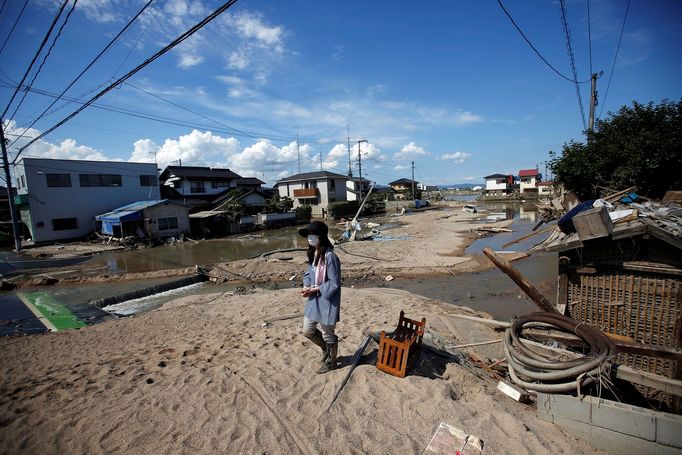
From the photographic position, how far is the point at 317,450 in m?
3.51

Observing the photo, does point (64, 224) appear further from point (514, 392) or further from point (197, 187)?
point (514, 392)

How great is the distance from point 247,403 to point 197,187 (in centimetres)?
4202

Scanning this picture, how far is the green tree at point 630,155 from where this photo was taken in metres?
12.0

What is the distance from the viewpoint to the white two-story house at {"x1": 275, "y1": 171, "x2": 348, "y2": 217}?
50.7 m

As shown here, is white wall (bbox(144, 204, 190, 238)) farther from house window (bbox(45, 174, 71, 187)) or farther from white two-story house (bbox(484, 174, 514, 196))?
white two-story house (bbox(484, 174, 514, 196))

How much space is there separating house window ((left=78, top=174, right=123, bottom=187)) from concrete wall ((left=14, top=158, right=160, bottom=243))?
0.31 meters

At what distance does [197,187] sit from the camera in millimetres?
41688

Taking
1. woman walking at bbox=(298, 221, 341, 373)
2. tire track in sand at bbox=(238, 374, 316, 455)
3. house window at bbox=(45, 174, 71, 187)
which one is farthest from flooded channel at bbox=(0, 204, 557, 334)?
Answer: house window at bbox=(45, 174, 71, 187)

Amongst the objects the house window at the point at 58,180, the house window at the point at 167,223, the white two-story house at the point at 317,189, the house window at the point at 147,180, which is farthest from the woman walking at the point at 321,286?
the white two-story house at the point at 317,189

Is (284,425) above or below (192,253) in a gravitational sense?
above

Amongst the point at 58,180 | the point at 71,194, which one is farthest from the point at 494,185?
the point at 58,180

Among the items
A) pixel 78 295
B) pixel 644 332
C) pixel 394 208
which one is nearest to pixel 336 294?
pixel 644 332

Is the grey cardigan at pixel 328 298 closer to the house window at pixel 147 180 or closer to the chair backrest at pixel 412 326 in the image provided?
the chair backrest at pixel 412 326

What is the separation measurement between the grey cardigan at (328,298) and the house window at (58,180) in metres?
36.2
